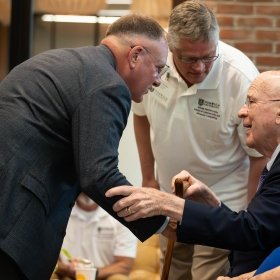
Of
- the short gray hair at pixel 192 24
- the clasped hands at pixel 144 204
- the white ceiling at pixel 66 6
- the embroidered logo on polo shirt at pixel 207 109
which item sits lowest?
the clasped hands at pixel 144 204

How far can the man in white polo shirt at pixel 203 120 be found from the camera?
12.0ft

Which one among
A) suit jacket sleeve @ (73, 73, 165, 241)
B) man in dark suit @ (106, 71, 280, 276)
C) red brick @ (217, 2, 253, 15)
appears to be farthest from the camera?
red brick @ (217, 2, 253, 15)

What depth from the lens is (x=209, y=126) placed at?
3.82m

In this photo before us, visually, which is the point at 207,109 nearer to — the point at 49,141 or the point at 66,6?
the point at 49,141

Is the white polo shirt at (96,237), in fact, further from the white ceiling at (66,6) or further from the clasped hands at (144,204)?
the clasped hands at (144,204)

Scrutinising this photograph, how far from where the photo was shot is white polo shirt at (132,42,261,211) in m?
3.78

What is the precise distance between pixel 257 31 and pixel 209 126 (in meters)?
1.65

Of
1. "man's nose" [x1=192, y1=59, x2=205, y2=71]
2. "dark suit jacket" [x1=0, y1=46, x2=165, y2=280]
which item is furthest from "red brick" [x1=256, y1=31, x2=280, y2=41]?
"dark suit jacket" [x1=0, y1=46, x2=165, y2=280]

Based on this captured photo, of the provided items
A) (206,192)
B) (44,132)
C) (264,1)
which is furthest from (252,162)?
(264,1)

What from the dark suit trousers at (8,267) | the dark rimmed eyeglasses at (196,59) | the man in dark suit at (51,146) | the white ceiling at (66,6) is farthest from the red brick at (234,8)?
the dark suit trousers at (8,267)

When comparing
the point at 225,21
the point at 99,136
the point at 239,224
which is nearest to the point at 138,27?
the point at 99,136

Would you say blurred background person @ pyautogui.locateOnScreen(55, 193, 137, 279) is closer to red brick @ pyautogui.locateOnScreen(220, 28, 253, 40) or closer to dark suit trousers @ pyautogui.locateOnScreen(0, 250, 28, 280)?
red brick @ pyautogui.locateOnScreen(220, 28, 253, 40)

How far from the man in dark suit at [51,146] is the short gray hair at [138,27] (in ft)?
0.47

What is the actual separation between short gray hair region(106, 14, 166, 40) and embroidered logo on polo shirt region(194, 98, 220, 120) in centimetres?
85
